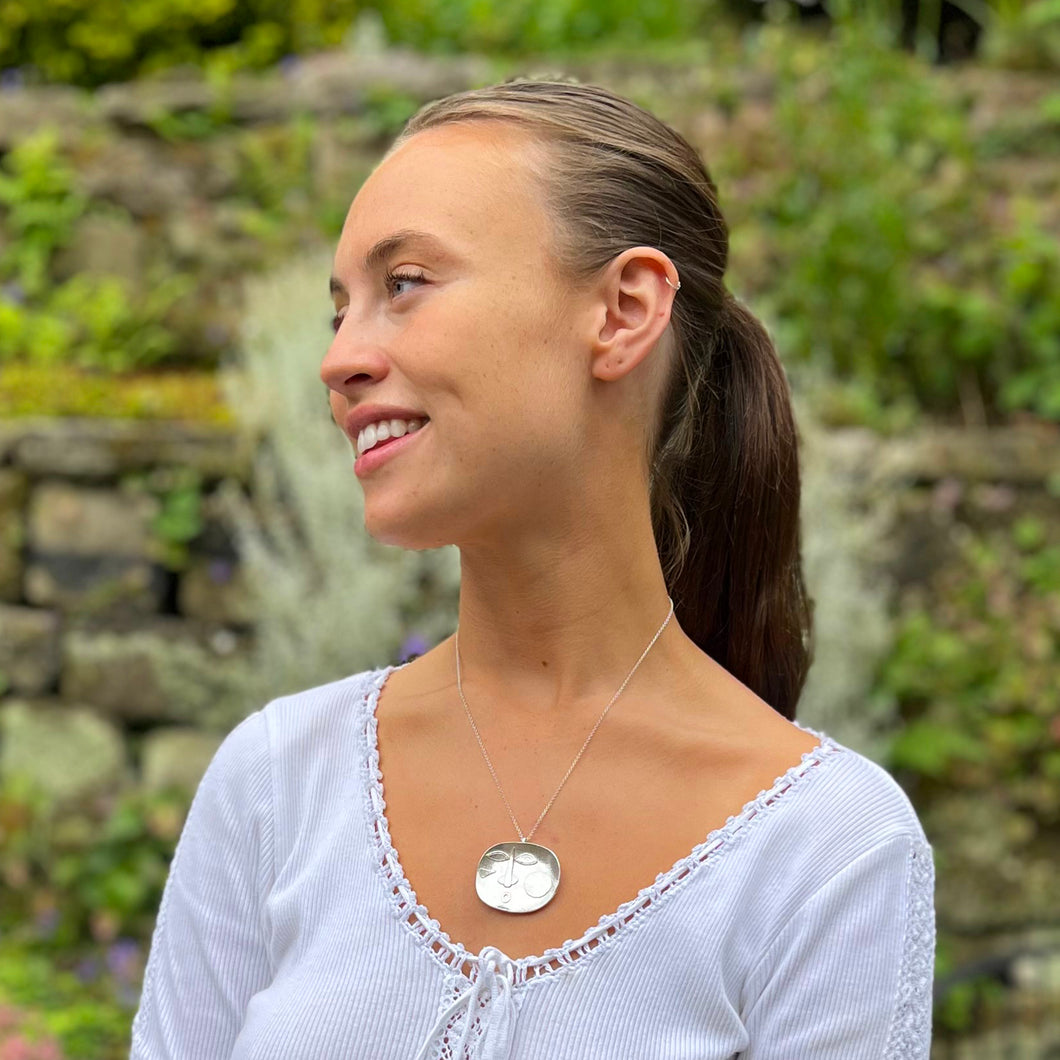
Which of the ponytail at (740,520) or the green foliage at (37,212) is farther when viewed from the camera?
the green foliage at (37,212)

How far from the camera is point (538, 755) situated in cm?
142

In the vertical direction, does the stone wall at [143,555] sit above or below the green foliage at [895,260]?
below

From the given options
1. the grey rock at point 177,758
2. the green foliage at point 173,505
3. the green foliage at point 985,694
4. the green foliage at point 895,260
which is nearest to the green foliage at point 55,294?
the green foliage at point 173,505

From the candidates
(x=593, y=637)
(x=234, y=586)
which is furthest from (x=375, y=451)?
(x=234, y=586)

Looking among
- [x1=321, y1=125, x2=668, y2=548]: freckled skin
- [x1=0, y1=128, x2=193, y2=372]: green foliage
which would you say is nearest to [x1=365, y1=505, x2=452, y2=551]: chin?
[x1=321, y1=125, x2=668, y2=548]: freckled skin

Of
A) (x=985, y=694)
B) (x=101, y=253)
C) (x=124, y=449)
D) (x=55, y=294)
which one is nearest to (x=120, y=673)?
(x=124, y=449)

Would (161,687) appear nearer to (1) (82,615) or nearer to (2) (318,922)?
(1) (82,615)

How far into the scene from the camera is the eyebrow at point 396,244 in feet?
4.31

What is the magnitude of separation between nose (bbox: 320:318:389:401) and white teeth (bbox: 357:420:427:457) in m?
0.04

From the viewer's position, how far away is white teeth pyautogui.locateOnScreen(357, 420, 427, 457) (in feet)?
4.35

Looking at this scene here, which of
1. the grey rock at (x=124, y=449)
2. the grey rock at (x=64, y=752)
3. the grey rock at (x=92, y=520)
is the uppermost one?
the grey rock at (x=124, y=449)

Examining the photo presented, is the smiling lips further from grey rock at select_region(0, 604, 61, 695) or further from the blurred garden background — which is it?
grey rock at select_region(0, 604, 61, 695)

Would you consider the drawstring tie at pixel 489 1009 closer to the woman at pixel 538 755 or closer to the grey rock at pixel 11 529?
the woman at pixel 538 755

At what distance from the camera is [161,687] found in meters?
3.75
